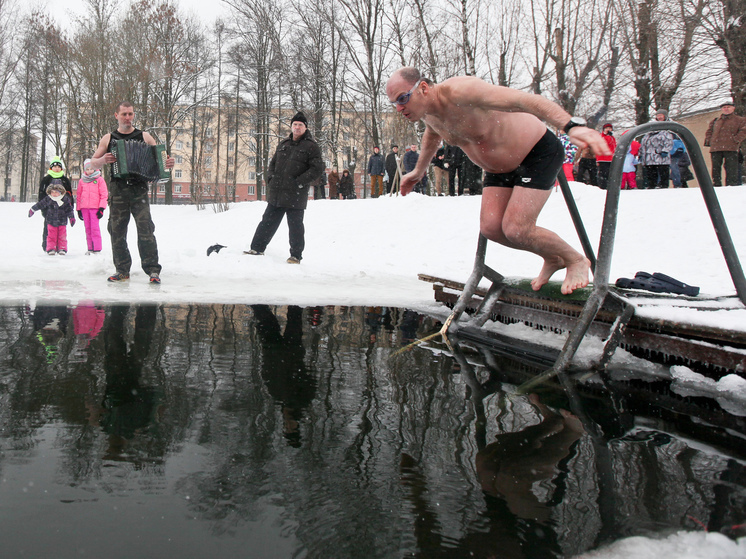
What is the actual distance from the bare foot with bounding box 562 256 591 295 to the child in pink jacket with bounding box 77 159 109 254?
7703mm

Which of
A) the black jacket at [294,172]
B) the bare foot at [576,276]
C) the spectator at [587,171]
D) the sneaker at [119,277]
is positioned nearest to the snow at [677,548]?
the bare foot at [576,276]

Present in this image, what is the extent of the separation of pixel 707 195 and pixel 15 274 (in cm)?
600

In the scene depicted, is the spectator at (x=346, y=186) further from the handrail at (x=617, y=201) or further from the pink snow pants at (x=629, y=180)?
the handrail at (x=617, y=201)

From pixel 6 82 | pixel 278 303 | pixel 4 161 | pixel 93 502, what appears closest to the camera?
pixel 93 502

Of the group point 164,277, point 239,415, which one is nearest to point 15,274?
point 164,277

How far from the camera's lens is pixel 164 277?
607 cm

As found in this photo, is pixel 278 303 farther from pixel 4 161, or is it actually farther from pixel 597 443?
pixel 4 161

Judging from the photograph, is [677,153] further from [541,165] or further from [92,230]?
[92,230]

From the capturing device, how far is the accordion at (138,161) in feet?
18.4

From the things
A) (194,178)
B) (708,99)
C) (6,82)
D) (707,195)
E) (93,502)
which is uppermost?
(6,82)

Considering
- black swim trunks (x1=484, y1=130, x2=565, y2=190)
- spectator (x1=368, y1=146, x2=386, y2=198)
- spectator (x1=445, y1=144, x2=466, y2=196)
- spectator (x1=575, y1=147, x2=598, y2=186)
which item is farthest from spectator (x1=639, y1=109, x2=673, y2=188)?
black swim trunks (x1=484, y1=130, x2=565, y2=190)

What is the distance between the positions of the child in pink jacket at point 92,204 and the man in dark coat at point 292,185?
3.11 m

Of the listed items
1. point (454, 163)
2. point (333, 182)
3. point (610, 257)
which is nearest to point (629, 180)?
point (454, 163)

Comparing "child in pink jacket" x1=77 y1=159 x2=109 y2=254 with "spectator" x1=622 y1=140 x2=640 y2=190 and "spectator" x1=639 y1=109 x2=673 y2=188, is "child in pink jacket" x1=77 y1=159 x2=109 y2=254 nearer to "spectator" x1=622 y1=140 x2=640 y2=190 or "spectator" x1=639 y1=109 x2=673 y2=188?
"spectator" x1=639 y1=109 x2=673 y2=188
